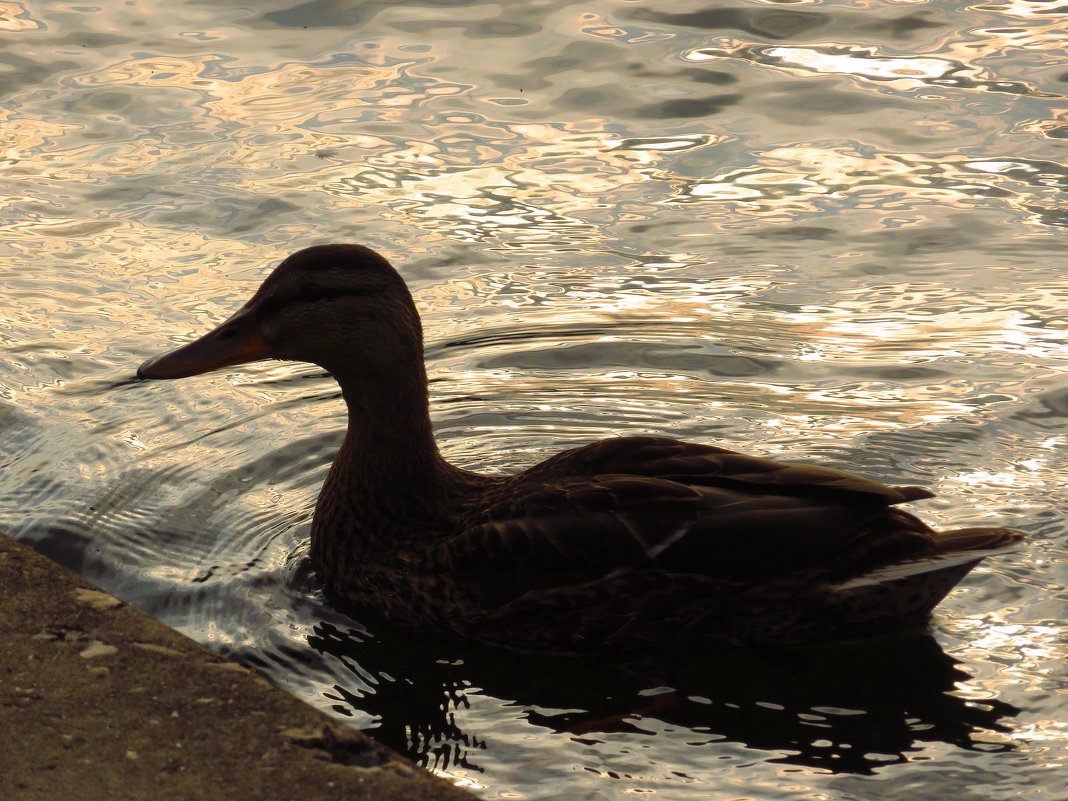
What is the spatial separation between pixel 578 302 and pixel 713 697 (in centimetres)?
351

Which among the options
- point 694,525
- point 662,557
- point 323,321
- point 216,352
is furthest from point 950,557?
point 216,352

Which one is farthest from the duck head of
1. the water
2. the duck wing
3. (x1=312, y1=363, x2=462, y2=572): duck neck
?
the duck wing

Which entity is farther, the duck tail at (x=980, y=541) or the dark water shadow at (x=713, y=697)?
the duck tail at (x=980, y=541)

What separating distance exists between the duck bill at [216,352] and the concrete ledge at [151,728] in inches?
50.0

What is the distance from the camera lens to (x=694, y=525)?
16.9 feet

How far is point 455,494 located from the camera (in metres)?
5.75

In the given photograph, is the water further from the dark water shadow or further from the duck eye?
the duck eye

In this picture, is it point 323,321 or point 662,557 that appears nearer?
point 662,557

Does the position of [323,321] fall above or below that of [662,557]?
above

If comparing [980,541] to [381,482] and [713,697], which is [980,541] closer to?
[713,697]

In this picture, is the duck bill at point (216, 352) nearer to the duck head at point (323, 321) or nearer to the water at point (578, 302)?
the duck head at point (323, 321)

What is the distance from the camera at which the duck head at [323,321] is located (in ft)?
18.9

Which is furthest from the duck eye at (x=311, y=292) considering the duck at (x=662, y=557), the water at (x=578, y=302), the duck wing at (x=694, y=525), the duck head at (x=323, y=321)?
the duck wing at (x=694, y=525)

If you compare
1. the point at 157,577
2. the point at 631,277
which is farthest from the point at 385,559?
the point at 631,277
